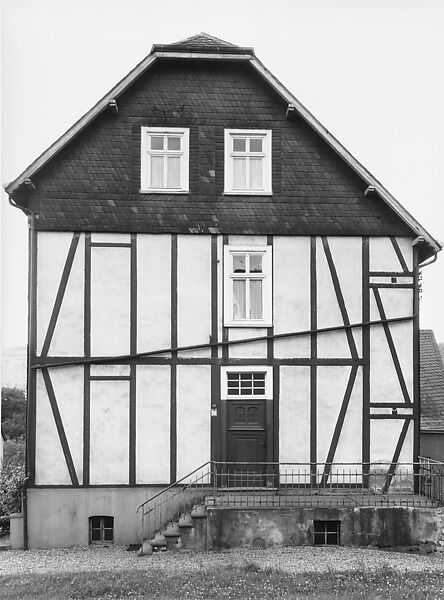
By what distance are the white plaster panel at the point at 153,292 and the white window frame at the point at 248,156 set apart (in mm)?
1940

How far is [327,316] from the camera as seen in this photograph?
1391 centimetres

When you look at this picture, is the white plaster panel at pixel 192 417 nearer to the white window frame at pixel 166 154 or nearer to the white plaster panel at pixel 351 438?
the white plaster panel at pixel 351 438

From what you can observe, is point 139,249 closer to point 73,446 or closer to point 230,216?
point 230,216

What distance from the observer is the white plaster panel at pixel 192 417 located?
13.5 metres

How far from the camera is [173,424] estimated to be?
13.5m

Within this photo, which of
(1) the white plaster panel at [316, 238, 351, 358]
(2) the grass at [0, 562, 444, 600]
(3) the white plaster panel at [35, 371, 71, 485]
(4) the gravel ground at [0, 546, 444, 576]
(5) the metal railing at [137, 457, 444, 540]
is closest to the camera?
(2) the grass at [0, 562, 444, 600]

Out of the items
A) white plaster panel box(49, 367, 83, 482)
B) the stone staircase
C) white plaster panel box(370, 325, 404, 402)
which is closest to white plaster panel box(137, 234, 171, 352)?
white plaster panel box(49, 367, 83, 482)

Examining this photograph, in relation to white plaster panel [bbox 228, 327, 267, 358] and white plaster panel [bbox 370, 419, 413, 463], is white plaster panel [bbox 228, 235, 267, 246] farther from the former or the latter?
white plaster panel [bbox 370, 419, 413, 463]

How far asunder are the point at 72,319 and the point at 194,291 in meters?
2.85

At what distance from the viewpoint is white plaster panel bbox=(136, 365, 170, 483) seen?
529 inches

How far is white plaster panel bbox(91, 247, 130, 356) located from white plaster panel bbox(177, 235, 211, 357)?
3.97 feet

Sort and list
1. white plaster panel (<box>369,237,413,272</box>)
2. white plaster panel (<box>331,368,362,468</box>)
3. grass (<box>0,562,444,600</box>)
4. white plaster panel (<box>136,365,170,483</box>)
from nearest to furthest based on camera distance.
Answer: grass (<box>0,562,444,600</box>), white plaster panel (<box>136,365,170,483</box>), white plaster panel (<box>331,368,362,468</box>), white plaster panel (<box>369,237,413,272</box>)

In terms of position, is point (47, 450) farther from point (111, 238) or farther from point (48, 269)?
point (111, 238)

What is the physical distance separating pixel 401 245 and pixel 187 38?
7.09 m
